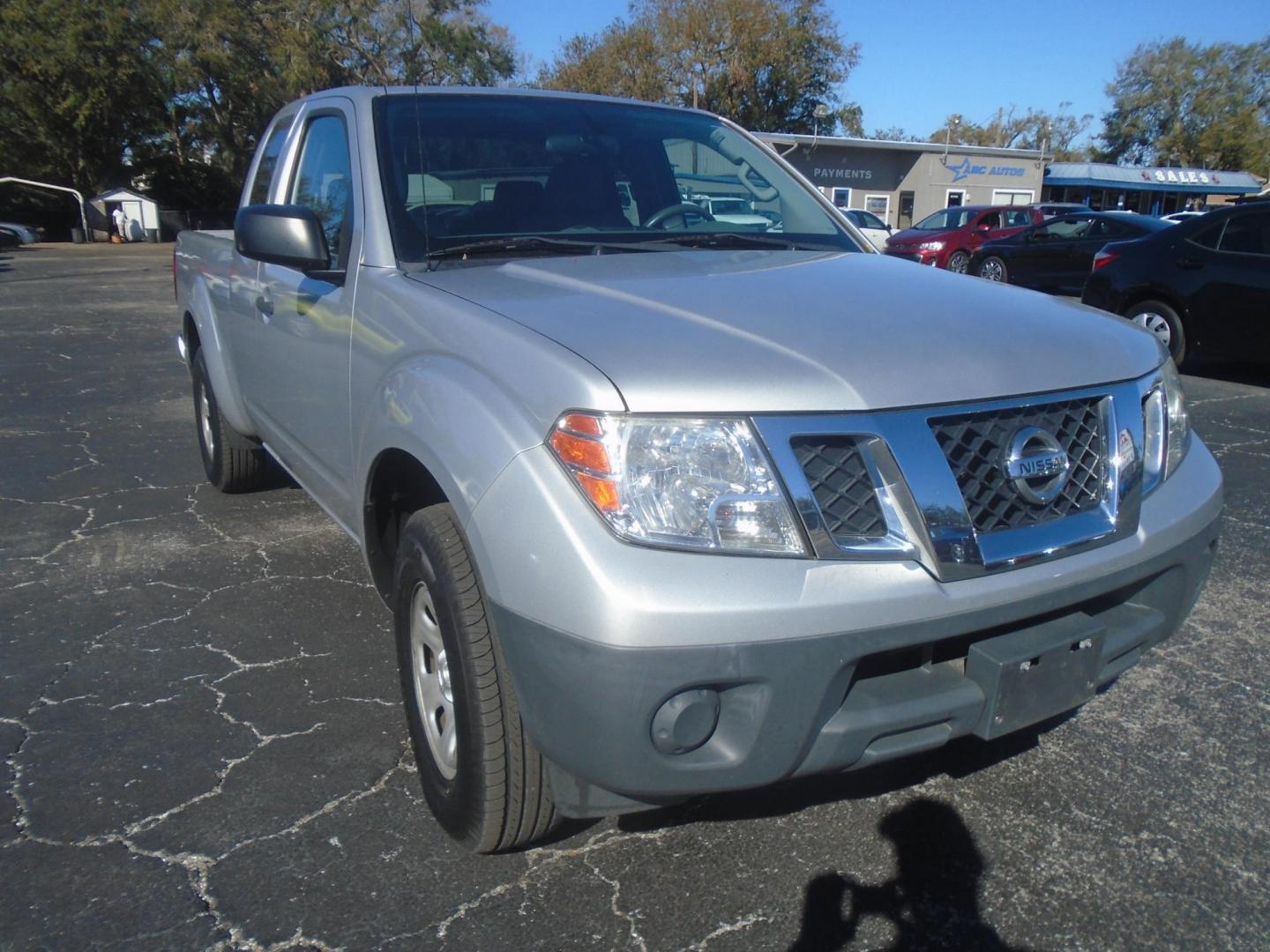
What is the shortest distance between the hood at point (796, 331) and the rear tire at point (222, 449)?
264cm

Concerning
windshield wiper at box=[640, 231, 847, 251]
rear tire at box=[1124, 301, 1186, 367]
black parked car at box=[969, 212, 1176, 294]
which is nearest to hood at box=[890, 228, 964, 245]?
black parked car at box=[969, 212, 1176, 294]

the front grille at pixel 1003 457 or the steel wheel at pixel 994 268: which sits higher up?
the front grille at pixel 1003 457

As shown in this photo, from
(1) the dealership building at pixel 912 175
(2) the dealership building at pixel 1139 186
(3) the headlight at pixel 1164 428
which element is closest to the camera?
(3) the headlight at pixel 1164 428

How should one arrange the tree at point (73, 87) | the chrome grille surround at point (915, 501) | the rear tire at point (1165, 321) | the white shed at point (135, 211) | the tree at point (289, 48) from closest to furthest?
1. the chrome grille surround at point (915, 501)
2. the rear tire at point (1165, 321)
3. the tree at point (289, 48)
4. the white shed at point (135, 211)
5. the tree at point (73, 87)

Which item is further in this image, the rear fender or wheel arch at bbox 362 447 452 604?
the rear fender

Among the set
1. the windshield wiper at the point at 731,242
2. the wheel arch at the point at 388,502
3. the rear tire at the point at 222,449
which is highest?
the windshield wiper at the point at 731,242

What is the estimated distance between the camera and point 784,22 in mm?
42938

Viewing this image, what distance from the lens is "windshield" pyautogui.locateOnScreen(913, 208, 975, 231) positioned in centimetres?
2106

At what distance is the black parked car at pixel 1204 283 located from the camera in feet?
26.1

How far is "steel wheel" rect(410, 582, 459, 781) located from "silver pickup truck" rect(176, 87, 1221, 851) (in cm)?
1

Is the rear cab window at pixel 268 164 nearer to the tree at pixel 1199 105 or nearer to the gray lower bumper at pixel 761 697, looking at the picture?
the gray lower bumper at pixel 761 697

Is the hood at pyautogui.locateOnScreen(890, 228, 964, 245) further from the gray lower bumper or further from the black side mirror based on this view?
the gray lower bumper

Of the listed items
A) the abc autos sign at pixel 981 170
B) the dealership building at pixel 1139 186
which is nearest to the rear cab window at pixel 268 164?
the abc autos sign at pixel 981 170

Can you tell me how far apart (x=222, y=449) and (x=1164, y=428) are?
4189mm
